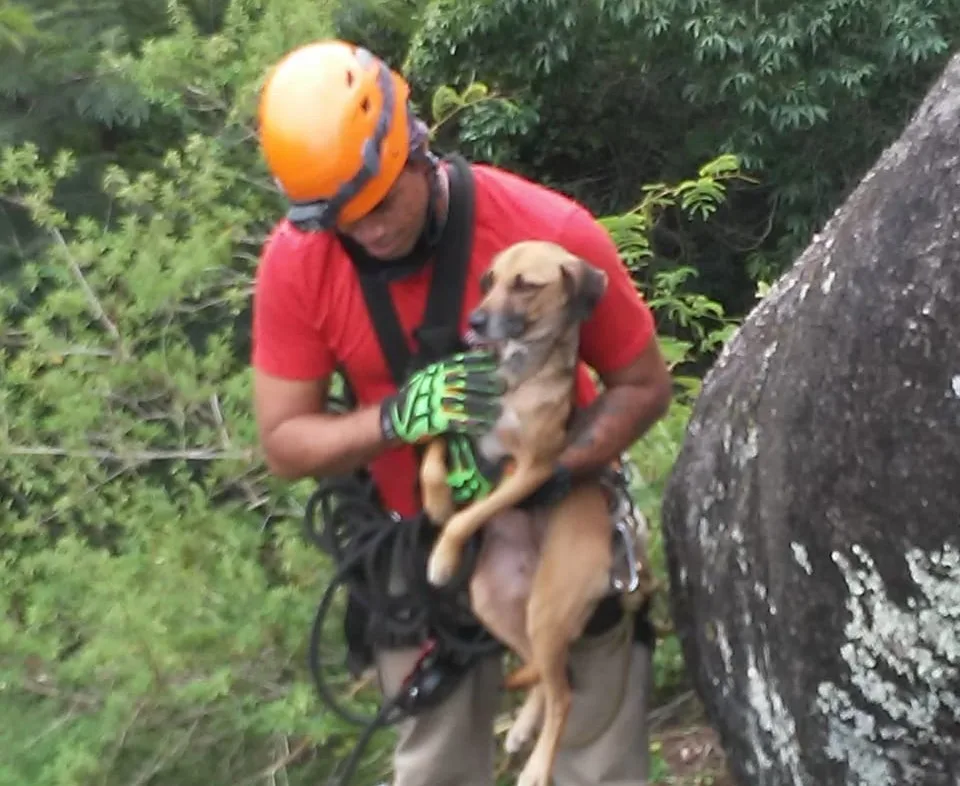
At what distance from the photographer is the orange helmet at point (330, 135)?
2.91 metres

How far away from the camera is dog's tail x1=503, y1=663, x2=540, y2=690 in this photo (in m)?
3.28

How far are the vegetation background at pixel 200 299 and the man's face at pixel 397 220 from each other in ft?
5.74

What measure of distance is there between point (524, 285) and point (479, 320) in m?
0.13

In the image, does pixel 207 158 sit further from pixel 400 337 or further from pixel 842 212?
pixel 842 212

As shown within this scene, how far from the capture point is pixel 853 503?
2574mm

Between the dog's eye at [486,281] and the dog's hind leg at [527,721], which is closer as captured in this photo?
the dog's eye at [486,281]

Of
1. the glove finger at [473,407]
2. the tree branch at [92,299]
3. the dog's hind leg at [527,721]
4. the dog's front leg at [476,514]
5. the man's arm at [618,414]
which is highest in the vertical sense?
the glove finger at [473,407]

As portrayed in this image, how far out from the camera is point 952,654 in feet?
8.23

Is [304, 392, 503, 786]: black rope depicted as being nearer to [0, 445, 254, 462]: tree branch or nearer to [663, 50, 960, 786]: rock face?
[663, 50, 960, 786]: rock face

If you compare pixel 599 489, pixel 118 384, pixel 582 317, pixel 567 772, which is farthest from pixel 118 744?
pixel 582 317

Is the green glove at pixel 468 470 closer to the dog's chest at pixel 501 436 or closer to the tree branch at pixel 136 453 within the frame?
the dog's chest at pixel 501 436

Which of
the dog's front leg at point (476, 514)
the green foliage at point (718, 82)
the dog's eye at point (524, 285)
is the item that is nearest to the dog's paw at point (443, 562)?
the dog's front leg at point (476, 514)

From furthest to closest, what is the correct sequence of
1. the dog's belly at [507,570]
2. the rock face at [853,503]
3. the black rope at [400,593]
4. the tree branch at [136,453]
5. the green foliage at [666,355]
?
the tree branch at [136,453] < the green foliage at [666,355] < the black rope at [400,593] < the dog's belly at [507,570] < the rock face at [853,503]

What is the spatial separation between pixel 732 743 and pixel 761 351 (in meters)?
0.95
